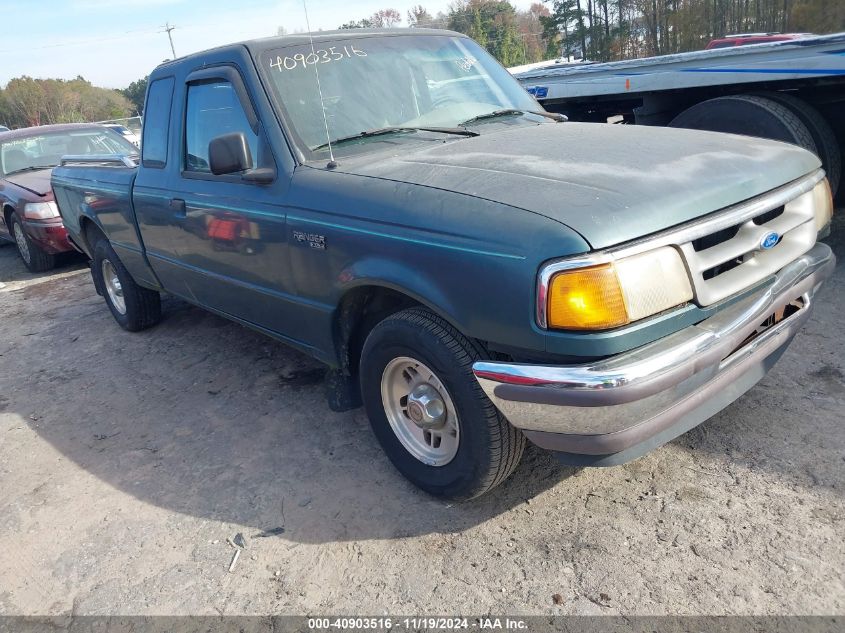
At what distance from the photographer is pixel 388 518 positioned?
279 cm

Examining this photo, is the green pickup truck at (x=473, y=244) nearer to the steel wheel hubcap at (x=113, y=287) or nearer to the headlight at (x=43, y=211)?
the steel wheel hubcap at (x=113, y=287)

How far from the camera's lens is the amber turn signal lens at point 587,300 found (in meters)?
2.03

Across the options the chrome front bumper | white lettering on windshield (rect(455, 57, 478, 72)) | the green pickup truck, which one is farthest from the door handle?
the chrome front bumper

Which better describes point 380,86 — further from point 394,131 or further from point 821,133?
point 821,133

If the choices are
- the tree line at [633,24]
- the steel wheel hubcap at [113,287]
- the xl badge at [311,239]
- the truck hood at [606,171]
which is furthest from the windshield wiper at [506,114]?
the tree line at [633,24]

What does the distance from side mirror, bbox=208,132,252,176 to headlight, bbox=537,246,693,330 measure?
1.66 metres

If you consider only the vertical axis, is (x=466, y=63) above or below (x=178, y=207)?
above

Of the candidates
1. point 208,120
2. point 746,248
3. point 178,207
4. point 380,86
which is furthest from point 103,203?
point 746,248

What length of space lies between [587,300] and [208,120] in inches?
102

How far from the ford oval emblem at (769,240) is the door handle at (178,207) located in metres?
2.98

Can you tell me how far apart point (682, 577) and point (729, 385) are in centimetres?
71

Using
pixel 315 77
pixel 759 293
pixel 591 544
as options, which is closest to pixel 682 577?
pixel 591 544

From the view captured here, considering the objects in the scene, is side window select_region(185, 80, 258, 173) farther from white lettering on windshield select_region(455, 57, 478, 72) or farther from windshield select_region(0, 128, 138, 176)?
windshield select_region(0, 128, 138, 176)

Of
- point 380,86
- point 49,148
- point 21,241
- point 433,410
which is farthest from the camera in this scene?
point 49,148
